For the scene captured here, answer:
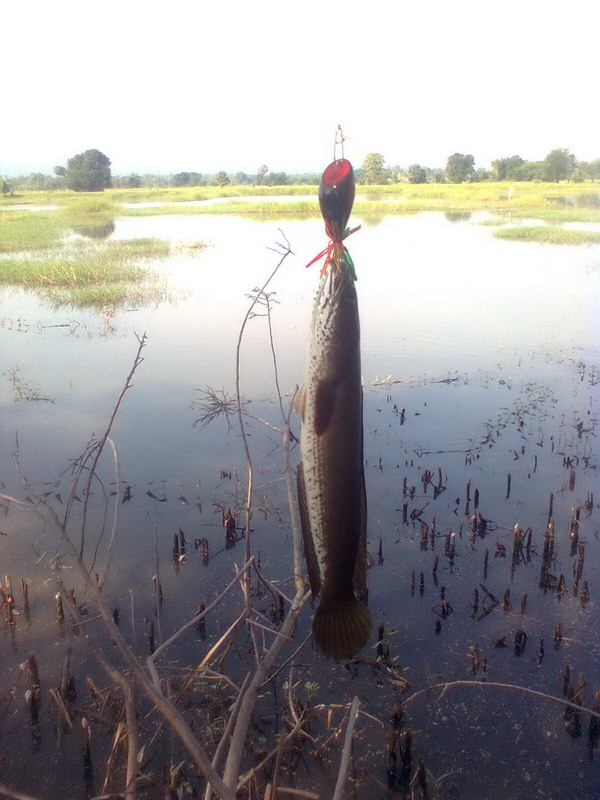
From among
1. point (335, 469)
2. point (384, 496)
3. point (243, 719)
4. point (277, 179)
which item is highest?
point (277, 179)

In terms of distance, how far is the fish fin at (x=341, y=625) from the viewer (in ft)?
4.52

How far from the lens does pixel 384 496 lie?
20.6 ft

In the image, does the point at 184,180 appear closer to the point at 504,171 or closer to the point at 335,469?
the point at 504,171

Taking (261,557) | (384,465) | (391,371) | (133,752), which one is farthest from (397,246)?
(133,752)

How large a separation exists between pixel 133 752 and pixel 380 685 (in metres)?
2.15

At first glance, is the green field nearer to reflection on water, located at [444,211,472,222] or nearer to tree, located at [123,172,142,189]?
reflection on water, located at [444,211,472,222]

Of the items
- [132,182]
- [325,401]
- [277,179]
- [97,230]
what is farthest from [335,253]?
[132,182]

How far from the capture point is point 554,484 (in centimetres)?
638

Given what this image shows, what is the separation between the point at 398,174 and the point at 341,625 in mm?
66943

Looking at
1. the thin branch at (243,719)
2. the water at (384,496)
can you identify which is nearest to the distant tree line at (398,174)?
the water at (384,496)

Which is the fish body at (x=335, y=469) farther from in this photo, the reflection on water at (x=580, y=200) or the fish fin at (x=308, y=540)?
the reflection on water at (x=580, y=200)

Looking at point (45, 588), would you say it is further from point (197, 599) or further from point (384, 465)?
point (384, 465)

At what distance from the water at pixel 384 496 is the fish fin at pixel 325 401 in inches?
66.7

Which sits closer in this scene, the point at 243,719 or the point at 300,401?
the point at 300,401
